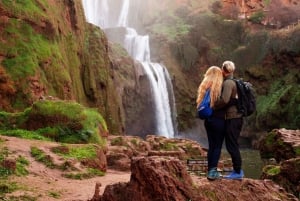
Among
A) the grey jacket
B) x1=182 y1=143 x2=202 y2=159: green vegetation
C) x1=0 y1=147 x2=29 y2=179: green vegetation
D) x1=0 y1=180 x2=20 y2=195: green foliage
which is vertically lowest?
x1=182 y1=143 x2=202 y2=159: green vegetation

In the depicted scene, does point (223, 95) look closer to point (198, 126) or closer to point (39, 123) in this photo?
point (39, 123)

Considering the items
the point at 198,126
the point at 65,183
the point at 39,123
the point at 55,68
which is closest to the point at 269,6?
the point at 198,126

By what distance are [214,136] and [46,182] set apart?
189 inches

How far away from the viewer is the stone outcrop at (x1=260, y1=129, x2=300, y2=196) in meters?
15.2

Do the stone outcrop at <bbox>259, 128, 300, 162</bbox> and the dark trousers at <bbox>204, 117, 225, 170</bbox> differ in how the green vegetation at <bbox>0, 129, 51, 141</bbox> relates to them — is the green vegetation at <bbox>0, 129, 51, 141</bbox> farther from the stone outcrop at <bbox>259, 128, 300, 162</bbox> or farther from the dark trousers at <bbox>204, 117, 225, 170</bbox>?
the stone outcrop at <bbox>259, 128, 300, 162</bbox>

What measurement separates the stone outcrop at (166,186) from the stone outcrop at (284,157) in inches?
307

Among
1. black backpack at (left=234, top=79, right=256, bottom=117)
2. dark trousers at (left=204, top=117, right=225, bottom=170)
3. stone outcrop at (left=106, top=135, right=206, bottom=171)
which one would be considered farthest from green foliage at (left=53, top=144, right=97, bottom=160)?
black backpack at (left=234, top=79, right=256, bottom=117)

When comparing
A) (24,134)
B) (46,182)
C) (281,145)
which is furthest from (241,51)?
(46,182)

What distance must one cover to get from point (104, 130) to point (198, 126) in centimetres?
2957

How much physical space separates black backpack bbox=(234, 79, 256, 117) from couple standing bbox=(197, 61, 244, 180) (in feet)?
0.23

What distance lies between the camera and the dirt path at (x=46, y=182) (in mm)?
9625

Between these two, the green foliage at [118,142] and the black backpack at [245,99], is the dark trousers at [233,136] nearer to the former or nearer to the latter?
the black backpack at [245,99]

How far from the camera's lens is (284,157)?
771 inches

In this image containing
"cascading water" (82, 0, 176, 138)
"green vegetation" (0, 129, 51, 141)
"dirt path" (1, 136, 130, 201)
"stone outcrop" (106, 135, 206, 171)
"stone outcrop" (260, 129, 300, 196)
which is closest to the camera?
"dirt path" (1, 136, 130, 201)
